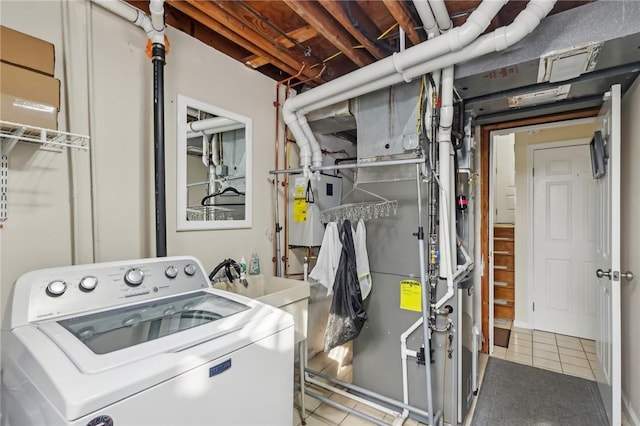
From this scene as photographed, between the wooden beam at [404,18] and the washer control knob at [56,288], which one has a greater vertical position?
the wooden beam at [404,18]

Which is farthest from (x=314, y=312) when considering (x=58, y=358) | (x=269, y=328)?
(x=58, y=358)

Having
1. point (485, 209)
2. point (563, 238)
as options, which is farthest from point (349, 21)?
point (563, 238)

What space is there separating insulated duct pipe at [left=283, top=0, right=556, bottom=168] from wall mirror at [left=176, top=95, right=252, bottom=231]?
1.43ft

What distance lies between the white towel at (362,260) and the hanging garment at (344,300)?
0.08 m

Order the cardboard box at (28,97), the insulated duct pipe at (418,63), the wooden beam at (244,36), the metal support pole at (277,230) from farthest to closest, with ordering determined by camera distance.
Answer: the metal support pole at (277,230) → the wooden beam at (244,36) → the insulated duct pipe at (418,63) → the cardboard box at (28,97)

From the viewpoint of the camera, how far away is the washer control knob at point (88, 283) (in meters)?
1.21

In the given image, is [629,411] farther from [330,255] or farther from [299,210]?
[299,210]

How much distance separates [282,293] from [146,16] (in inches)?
65.6

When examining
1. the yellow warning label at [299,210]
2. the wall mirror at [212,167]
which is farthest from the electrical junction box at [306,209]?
the wall mirror at [212,167]

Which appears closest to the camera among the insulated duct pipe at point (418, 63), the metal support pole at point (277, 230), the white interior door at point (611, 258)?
the insulated duct pipe at point (418, 63)

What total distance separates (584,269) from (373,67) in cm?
342

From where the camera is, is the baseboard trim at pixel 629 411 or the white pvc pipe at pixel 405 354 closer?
the baseboard trim at pixel 629 411

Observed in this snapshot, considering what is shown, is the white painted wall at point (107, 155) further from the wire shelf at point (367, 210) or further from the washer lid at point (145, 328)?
the wire shelf at point (367, 210)

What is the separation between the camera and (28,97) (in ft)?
3.84
